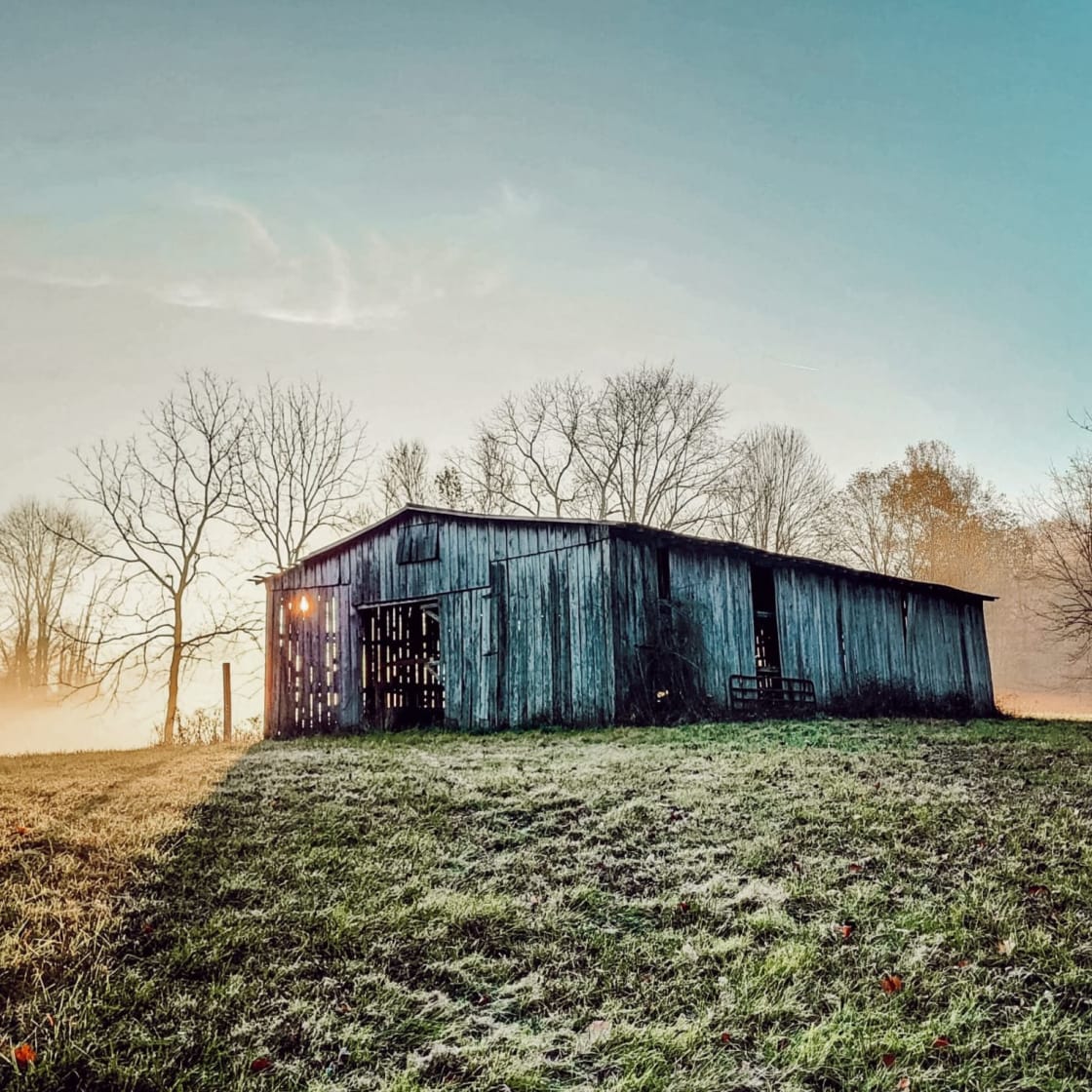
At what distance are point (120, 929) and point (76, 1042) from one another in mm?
1148

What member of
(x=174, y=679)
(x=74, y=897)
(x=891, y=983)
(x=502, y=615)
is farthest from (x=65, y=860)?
(x=174, y=679)

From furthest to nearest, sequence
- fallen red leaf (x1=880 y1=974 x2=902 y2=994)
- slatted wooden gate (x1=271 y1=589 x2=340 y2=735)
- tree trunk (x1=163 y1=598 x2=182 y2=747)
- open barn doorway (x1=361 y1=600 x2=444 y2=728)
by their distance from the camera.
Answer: tree trunk (x1=163 y1=598 x2=182 y2=747) < slatted wooden gate (x1=271 y1=589 x2=340 y2=735) < open barn doorway (x1=361 y1=600 x2=444 y2=728) < fallen red leaf (x1=880 y1=974 x2=902 y2=994)

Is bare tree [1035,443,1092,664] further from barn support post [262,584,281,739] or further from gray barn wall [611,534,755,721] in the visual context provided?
barn support post [262,584,281,739]

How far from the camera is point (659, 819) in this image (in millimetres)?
7152

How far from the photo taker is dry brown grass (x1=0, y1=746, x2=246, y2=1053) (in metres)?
4.13

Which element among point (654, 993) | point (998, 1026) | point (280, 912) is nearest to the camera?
point (998, 1026)

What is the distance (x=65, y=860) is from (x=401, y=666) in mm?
12394

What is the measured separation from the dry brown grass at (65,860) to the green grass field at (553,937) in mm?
27

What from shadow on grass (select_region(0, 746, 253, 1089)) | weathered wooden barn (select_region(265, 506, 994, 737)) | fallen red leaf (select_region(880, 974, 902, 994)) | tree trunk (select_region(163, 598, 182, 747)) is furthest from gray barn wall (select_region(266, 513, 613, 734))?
fallen red leaf (select_region(880, 974, 902, 994))

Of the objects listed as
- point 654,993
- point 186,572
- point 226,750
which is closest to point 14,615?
point 186,572

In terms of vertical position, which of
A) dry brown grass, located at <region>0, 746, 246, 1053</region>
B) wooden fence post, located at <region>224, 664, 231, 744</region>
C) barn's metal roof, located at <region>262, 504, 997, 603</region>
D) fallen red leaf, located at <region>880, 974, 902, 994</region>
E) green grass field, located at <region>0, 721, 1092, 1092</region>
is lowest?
fallen red leaf, located at <region>880, 974, 902, 994</region>

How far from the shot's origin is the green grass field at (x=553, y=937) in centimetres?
364

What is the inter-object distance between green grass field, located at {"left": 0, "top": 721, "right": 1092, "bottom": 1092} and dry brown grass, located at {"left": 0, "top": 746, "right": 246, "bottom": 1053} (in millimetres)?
27

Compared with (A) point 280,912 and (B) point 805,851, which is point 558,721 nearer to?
(B) point 805,851
